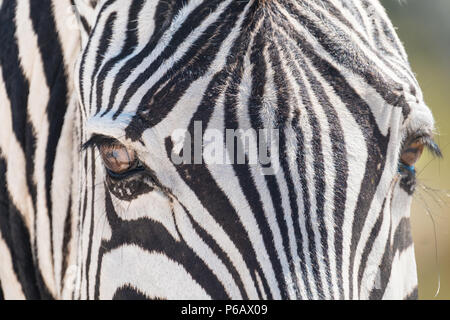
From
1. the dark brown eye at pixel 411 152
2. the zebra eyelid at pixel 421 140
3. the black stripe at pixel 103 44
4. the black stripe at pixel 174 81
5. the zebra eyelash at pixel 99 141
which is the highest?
the black stripe at pixel 103 44

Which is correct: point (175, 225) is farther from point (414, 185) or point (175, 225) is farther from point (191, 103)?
point (414, 185)

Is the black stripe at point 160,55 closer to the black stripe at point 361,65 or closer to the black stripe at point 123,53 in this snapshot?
the black stripe at point 123,53

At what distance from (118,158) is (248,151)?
0.50m

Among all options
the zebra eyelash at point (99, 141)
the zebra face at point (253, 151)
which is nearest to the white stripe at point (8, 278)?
the zebra face at point (253, 151)

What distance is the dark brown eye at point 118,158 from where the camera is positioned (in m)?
2.26

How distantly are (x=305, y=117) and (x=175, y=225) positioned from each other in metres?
0.59

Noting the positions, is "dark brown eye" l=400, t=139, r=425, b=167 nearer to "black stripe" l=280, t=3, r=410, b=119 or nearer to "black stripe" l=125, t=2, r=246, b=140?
"black stripe" l=280, t=3, r=410, b=119

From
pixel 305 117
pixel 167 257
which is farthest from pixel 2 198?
pixel 305 117

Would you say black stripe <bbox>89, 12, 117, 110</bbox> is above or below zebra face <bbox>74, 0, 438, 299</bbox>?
above

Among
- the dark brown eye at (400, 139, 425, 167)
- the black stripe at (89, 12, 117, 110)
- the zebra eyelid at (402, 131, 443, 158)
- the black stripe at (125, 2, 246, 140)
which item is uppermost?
the black stripe at (89, 12, 117, 110)

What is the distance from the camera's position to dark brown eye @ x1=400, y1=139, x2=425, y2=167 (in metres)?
2.40

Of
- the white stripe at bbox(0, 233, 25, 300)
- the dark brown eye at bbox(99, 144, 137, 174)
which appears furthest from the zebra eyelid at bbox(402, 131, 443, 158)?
the white stripe at bbox(0, 233, 25, 300)

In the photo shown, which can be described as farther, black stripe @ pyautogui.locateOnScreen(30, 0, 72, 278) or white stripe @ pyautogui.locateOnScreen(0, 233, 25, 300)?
white stripe @ pyautogui.locateOnScreen(0, 233, 25, 300)
